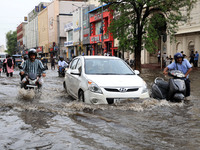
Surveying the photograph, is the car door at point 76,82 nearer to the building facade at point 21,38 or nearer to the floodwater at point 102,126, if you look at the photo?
the floodwater at point 102,126

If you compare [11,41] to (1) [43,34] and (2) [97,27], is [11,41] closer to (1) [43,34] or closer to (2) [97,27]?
(1) [43,34]

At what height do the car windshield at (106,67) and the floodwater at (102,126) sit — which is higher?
the car windshield at (106,67)

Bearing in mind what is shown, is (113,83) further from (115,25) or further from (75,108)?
(115,25)

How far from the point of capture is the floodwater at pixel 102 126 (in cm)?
444

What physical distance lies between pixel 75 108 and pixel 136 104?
1474 mm

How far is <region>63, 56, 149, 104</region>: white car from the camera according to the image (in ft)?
23.7

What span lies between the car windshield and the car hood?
1.51 ft

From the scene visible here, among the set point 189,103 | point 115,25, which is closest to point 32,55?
point 189,103

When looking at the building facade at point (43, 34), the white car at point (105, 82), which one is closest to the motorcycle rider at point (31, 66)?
the white car at point (105, 82)

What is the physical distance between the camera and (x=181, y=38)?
1323 inches

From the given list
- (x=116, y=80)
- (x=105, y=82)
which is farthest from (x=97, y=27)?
(x=105, y=82)

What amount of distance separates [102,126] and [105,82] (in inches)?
77.0

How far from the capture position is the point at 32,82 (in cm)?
886

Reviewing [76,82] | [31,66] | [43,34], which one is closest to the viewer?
[76,82]
